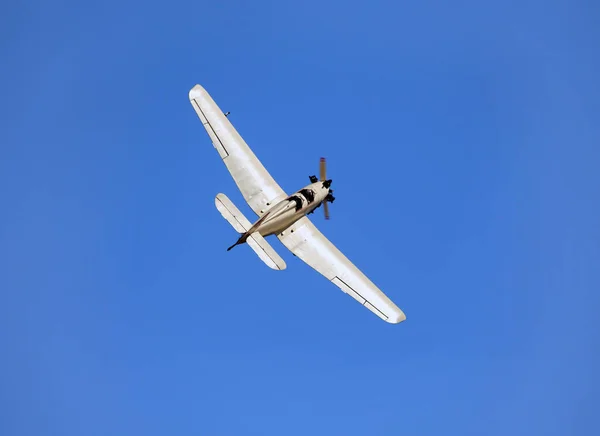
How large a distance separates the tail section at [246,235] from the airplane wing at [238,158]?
349cm

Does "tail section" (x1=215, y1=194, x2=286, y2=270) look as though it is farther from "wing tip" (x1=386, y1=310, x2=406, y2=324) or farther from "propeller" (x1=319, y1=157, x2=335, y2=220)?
"wing tip" (x1=386, y1=310, x2=406, y2=324)

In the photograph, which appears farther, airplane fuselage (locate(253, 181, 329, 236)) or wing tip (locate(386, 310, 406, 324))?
airplane fuselage (locate(253, 181, 329, 236))

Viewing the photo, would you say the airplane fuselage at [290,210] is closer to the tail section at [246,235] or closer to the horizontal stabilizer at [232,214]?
the tail section at [246,235]

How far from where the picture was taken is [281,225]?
166ft

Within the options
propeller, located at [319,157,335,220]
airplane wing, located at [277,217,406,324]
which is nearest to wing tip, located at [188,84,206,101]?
propeller, located at [319,157,335,220]

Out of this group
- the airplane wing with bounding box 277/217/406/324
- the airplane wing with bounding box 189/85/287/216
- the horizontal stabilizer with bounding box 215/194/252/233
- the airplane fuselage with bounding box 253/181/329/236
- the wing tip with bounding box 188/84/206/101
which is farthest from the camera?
the wing tip with bounding box 188/84/206/101

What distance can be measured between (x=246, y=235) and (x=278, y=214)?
11.2 ft

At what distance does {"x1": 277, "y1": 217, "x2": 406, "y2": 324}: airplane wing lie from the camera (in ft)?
159

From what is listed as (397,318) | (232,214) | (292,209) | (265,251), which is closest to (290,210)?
(292,209)

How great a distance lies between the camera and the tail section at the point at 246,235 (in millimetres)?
46406

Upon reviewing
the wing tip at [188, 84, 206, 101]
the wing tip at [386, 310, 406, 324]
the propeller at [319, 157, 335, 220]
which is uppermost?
the wing tip at [188, 84, 206, 101]

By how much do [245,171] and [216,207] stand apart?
538 centimetres

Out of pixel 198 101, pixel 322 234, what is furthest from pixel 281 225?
pixel 198 101

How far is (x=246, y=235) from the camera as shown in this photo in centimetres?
4741
